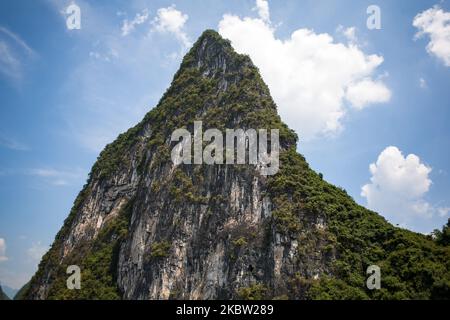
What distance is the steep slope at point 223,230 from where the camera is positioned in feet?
97.5

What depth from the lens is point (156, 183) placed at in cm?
4406

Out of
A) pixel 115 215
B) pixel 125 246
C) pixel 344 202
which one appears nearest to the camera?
pixel 344 202

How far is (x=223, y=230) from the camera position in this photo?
116ft

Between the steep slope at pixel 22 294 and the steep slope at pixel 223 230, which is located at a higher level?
the steep slope at pixel 223 230

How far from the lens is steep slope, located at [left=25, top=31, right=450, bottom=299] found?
29.7m

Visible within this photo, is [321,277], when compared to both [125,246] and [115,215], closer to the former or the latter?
[125,246]

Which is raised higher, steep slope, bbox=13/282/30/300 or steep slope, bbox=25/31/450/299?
steep slope, bbox=25/31/450/299

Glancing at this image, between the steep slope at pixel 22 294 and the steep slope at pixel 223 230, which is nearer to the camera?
the steep slope at pixel 223 230

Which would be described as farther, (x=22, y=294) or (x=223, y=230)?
(x=22, y=294)

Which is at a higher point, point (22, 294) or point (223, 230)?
point (223, 230)

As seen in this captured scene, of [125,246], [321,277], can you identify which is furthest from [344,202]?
[125,246]
